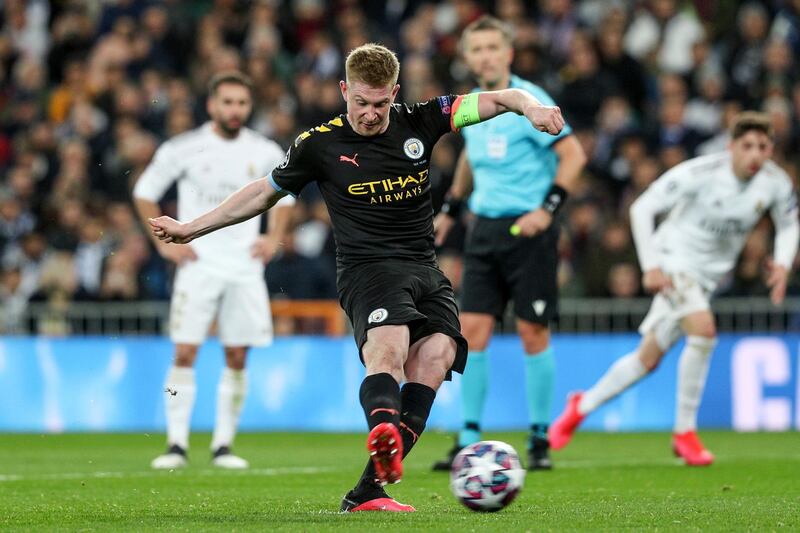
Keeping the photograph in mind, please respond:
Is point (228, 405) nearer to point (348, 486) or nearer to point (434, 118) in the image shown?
point (348, 486)

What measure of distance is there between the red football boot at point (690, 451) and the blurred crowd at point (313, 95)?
200 inches

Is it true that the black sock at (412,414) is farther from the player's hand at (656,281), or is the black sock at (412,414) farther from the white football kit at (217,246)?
the white football kit at (217,246)

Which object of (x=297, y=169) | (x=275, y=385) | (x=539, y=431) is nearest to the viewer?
(x=297, y=169)

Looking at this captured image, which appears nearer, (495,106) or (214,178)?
(495,106)

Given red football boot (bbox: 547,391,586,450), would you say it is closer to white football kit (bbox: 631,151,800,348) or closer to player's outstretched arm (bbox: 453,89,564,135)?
white football kit (bbox: 631,151,800,348)

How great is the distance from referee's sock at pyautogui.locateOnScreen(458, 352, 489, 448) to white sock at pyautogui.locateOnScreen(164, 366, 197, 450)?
188 cm

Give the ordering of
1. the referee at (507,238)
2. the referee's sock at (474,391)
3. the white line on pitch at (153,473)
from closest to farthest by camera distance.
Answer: the white line on pitch at (153,473)
the referee at (507,238)
the referee's sock at (474,391)

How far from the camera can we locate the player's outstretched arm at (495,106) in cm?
643

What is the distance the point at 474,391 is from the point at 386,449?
4.09 m

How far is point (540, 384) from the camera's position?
33.1ft

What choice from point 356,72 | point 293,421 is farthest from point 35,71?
point 356,72

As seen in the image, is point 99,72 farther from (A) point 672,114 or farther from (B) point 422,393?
(B) point 422,393

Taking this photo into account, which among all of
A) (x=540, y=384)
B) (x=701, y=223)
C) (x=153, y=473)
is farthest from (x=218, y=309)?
(x=701, y=223)

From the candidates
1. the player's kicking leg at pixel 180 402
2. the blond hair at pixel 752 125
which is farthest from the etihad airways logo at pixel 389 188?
the blond hair at pixel 752 125
